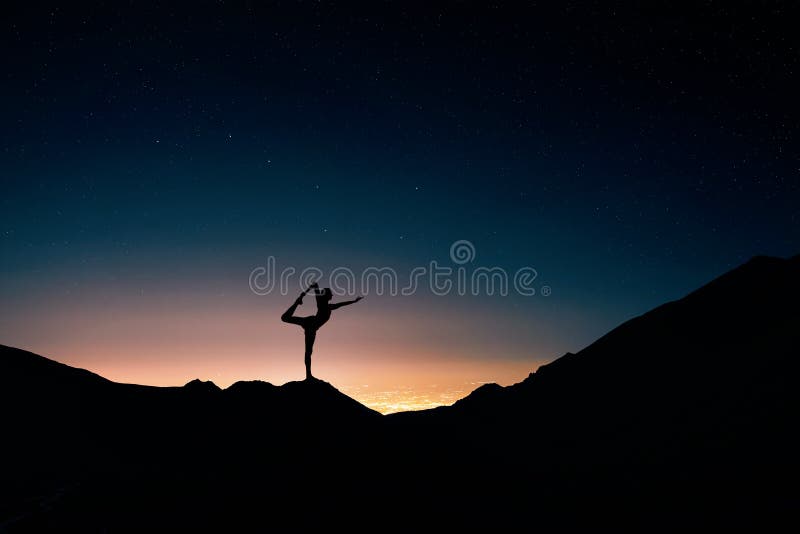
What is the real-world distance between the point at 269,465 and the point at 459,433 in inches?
423

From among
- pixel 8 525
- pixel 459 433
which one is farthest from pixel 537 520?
pixel 8 525

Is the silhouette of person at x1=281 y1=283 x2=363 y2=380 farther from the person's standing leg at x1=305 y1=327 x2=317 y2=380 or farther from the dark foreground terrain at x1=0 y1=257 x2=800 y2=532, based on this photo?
the dark foreground terrain at x1=0 y1=257 x2=800 y2=532

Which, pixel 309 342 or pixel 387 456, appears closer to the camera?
pixel 387 456

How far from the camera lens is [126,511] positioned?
10273mm

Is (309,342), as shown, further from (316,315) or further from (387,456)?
(387,456)

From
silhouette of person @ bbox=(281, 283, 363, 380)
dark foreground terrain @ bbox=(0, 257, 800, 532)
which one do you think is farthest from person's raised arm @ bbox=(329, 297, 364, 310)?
dark foreground terrain @ bbox=(0, 257, 800, 532)

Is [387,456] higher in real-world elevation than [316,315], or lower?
lower

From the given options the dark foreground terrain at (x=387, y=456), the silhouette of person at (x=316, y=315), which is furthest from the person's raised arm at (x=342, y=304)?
the dark foreground terrain at (x=387, y=456)

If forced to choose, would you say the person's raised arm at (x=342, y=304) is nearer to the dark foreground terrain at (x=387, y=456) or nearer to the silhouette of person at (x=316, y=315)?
the silhouette of person at (x=316, y=315)

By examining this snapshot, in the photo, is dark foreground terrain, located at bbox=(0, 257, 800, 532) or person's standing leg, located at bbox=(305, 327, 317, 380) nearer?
dark foreground terrain, located at bbox=(0, 257, 800, 532)

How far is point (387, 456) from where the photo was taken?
1380 centimetres

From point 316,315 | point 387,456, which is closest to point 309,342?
point 316,315

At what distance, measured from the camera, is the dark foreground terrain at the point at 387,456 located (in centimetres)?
1088

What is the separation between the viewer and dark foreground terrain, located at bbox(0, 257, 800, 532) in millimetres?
10875
